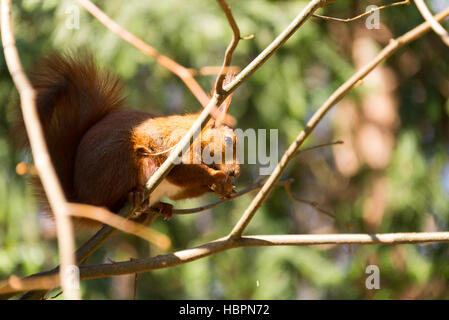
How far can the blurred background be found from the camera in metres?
2.95

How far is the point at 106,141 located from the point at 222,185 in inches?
15.7

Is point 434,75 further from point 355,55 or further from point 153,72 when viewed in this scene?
point 153,72

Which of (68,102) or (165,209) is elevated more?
(68,102)

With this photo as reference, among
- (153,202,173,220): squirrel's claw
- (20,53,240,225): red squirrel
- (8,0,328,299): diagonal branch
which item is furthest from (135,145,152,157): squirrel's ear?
(8,0,328,299): diagonal branch

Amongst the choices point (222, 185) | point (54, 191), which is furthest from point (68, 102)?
point (54, 191)

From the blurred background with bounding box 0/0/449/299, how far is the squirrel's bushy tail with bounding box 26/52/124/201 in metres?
0.73

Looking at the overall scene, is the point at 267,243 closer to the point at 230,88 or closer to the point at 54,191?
the point at 230,88

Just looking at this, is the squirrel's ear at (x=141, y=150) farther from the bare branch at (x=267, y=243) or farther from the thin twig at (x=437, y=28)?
the thin twig at (x=437, y=28)

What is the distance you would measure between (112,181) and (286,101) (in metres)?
1.55

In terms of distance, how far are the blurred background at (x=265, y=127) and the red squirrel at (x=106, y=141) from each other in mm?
771

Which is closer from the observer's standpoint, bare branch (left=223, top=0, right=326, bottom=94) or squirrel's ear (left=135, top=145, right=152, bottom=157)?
bare branch (left=223, top=0, right=326, bottom=94)

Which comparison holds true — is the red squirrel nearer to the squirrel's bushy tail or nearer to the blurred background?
the squirrel's bushy tail

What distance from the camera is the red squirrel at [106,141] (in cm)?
173

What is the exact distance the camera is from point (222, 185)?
1.73 m
